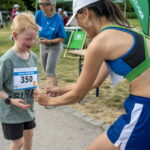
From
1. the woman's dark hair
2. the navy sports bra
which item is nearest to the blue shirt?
the woman's dark hair

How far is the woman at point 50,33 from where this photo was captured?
4.82 m

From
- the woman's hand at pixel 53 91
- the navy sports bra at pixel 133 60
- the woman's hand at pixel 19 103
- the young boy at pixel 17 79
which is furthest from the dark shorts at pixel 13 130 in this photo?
the navy sports bra at pixel 133 60

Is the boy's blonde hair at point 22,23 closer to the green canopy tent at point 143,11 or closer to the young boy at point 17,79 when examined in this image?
the young boy at point 17,79

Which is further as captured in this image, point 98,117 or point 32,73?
point 98,117

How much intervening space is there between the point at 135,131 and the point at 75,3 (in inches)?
36.2

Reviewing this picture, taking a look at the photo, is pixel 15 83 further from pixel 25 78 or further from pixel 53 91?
pixel 53 91

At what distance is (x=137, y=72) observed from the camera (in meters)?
1.79

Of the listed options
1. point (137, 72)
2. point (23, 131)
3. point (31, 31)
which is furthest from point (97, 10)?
point (23, 131)

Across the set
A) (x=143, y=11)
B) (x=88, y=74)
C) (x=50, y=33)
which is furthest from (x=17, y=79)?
(x=143, y=11)

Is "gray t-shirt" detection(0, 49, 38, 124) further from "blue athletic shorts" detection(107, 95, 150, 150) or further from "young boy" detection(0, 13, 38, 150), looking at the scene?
"blue athletic shorts" detection(107, 95, 150, 150)

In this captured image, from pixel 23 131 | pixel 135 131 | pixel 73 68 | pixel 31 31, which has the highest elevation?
pixel 31 31

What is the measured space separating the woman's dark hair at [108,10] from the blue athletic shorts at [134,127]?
511 mm

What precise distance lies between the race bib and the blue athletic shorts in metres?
0.94

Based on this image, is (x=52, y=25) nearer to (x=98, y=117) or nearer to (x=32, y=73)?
(x=98, y=117)
